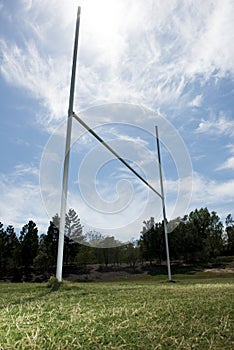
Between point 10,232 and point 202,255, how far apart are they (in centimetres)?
2596

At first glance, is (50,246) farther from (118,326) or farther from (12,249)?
(118,326)

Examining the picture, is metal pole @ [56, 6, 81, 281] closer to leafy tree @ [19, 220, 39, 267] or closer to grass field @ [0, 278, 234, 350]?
grass field @ [0, 278, 234, 350]

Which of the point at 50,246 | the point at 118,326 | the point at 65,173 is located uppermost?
the point at 50,246

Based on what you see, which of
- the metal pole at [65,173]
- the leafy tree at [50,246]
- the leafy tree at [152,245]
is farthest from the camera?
the leafy tree at [152,245]

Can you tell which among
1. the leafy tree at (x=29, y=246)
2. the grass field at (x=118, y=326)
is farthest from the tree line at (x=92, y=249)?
the grass field at (x=118, y=326)

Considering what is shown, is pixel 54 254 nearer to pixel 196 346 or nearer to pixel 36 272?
pixel 36 272

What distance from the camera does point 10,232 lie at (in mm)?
38344

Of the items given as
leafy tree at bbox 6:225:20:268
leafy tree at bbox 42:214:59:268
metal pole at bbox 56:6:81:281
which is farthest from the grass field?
leafy tree at bbox 6:225:20:268

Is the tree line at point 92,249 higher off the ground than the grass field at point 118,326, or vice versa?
the tree line at point 92,249

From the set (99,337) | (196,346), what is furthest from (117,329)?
(196,346)

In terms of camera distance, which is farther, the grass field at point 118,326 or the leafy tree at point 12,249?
the leafy tree at point 12,249

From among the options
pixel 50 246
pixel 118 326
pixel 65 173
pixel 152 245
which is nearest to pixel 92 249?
pixel 50 246

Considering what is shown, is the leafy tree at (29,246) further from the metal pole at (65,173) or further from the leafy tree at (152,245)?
the metal pole at (65,173)

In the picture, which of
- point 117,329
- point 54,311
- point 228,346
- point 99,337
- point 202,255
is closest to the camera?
point 228,346
